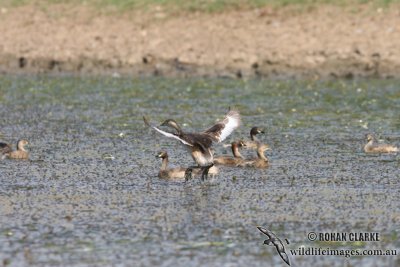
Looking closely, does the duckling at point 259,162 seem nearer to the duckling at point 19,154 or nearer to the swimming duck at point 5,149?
the duckling at point 19,154

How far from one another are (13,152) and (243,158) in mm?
3660

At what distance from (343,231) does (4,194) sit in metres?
4.80

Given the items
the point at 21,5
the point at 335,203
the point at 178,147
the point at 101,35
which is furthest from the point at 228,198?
the point at 21,5

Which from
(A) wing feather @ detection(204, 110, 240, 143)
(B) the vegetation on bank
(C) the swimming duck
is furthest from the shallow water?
(B) the vegetation on bank

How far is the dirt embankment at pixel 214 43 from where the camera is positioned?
31.5m

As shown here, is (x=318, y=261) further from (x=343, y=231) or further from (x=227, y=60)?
(x=227, y=60)

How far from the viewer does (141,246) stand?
12.1 metres

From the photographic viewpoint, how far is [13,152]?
18.3 m

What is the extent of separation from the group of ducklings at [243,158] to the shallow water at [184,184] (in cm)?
16

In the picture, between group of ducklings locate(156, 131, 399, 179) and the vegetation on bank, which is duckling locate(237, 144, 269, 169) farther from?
the vegetation on bank

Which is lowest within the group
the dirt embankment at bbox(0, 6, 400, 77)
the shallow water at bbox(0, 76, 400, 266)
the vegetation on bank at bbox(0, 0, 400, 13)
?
the shallow water at bbox(0, 76, 400, 266)

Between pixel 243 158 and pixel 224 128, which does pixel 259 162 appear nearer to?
pixel 224 128

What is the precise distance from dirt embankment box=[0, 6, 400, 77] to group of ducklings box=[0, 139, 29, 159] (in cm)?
1348

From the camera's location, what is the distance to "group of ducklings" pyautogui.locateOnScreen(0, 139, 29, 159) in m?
18.2
